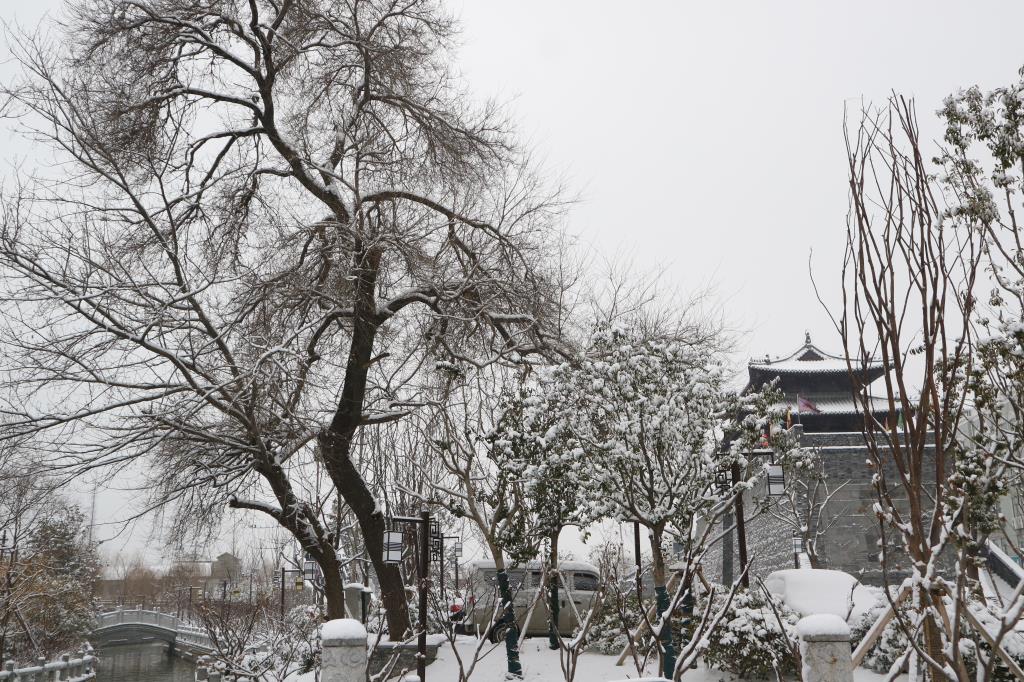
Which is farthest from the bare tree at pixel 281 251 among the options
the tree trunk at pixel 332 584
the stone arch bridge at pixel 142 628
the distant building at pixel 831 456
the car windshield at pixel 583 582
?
the stone arch bridge at pixel 142 628

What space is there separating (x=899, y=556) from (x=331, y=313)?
21.9 meters

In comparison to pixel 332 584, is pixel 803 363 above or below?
above

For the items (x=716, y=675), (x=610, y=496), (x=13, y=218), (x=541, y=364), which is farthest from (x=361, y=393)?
(x=716, y=675)

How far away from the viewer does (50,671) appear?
16172mm

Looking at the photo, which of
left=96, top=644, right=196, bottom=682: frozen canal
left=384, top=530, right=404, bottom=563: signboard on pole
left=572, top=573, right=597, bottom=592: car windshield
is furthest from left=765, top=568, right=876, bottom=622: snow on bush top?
left=96, top=644, right=196, bottom=682: frozen canal

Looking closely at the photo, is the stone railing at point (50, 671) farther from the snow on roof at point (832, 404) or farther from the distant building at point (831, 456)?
the snow on roof at point (832, 404)

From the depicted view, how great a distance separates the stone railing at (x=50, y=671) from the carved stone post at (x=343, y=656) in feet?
35.2

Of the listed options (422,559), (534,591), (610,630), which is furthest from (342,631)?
(534,591)

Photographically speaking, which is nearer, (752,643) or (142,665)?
(752,643)

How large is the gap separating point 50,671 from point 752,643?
46.6 feet

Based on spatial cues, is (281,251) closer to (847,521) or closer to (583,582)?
(583,582)

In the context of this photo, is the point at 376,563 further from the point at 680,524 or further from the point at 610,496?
the point at 680,524

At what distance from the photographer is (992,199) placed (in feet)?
21.8

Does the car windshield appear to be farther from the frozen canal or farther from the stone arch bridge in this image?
the stone arch bridge
